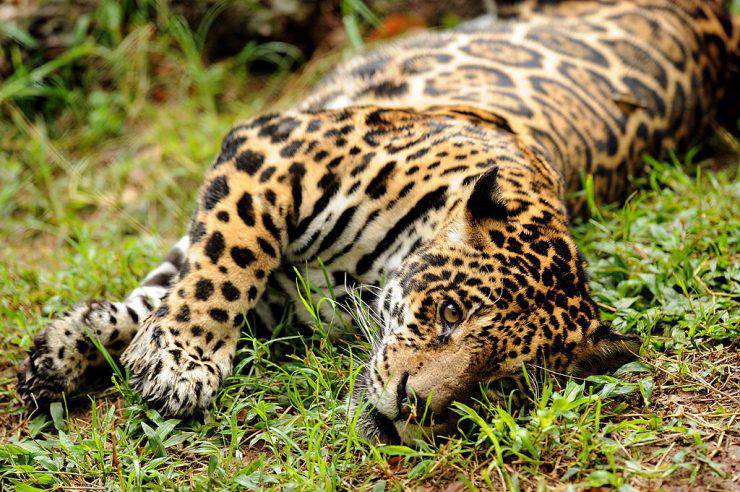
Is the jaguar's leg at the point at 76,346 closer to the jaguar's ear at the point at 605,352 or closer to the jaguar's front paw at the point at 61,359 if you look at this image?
the jaguar's front paw at the point at 61,359

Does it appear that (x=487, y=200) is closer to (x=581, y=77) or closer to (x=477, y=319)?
(x=477, y=319)

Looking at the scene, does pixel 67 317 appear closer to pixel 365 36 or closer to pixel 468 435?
pixel 468 435

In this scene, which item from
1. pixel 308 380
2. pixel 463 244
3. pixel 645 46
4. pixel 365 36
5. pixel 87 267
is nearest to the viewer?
pixel 463 244

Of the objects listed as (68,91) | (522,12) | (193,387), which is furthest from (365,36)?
(193,387)

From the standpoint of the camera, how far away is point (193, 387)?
409 cm

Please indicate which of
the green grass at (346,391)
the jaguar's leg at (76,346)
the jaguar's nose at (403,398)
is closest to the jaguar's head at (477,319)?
the jaguar's nose at (403,398)

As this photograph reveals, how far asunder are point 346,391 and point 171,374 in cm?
94

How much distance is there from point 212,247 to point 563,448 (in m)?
2.18

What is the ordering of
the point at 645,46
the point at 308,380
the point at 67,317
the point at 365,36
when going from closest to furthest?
the point at 308,380, the point at 67,317, the point at 645,46, the point at 365,36

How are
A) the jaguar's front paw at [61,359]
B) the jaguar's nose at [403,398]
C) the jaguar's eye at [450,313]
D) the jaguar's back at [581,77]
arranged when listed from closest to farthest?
1. the jaguar's nose at [403,398]
2. the jaguar's eye at [450,313]
3. the jaguar's front paw at [61,359]
4. the jaguar's back at [581,77]

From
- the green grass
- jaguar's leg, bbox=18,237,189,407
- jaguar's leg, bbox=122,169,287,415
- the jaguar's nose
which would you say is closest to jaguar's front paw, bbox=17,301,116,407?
jaguar's leg, bbox=18,237,189,407

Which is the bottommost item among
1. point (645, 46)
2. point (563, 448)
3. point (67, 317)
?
point (563, 448)

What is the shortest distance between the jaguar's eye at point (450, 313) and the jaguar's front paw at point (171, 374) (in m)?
1.35

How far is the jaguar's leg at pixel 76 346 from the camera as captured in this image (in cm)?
437
